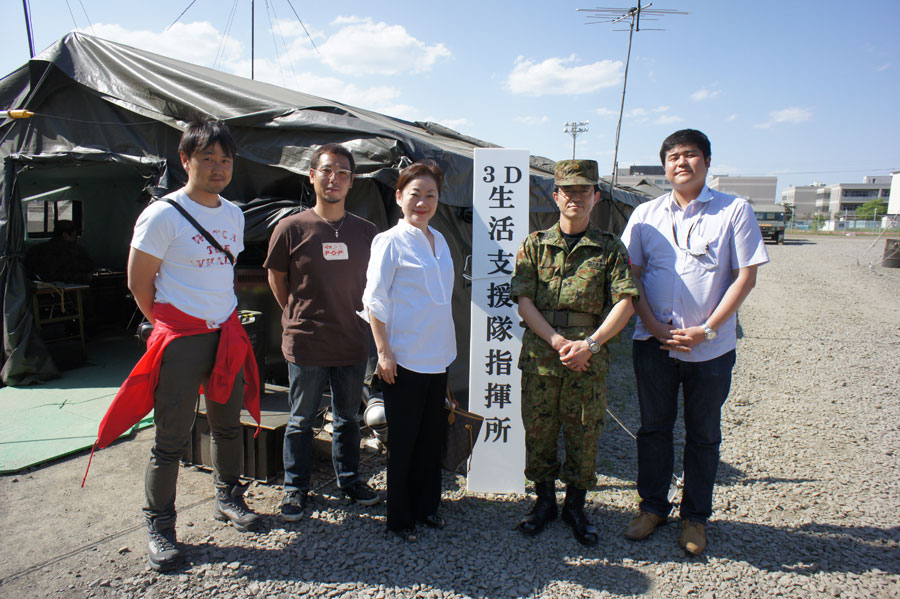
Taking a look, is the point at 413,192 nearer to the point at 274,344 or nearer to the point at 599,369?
the point at 599,369

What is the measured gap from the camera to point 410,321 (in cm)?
235

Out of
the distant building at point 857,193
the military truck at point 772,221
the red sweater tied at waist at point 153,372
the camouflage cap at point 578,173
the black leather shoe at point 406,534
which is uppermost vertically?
the distant building at point 857,193

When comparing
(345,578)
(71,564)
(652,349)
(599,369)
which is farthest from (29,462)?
(652,349)

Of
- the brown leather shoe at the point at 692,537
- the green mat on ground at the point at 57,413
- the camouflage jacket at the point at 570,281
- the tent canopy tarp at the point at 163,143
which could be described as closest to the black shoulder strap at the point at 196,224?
the camouflage jacket at the point at 570,281

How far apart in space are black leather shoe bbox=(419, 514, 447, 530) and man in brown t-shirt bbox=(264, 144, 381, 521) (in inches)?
24.8

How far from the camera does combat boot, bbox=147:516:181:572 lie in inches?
88.3

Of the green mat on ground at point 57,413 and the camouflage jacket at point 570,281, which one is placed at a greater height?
the camouflage jacket at point 570,281

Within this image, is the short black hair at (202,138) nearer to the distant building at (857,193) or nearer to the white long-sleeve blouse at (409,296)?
the white long-sleeve blouse at (409,296)

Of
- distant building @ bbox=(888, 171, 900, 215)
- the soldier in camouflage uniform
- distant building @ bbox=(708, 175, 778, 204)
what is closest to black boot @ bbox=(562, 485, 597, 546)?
the soldier in camouflage uniform

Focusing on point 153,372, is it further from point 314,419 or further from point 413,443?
point 413,443

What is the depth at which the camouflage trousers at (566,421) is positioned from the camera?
2477 mm

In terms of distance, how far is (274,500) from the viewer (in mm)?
2895

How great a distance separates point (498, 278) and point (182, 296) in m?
1.69

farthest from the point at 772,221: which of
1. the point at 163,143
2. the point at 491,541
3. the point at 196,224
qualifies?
the point at 196,224
